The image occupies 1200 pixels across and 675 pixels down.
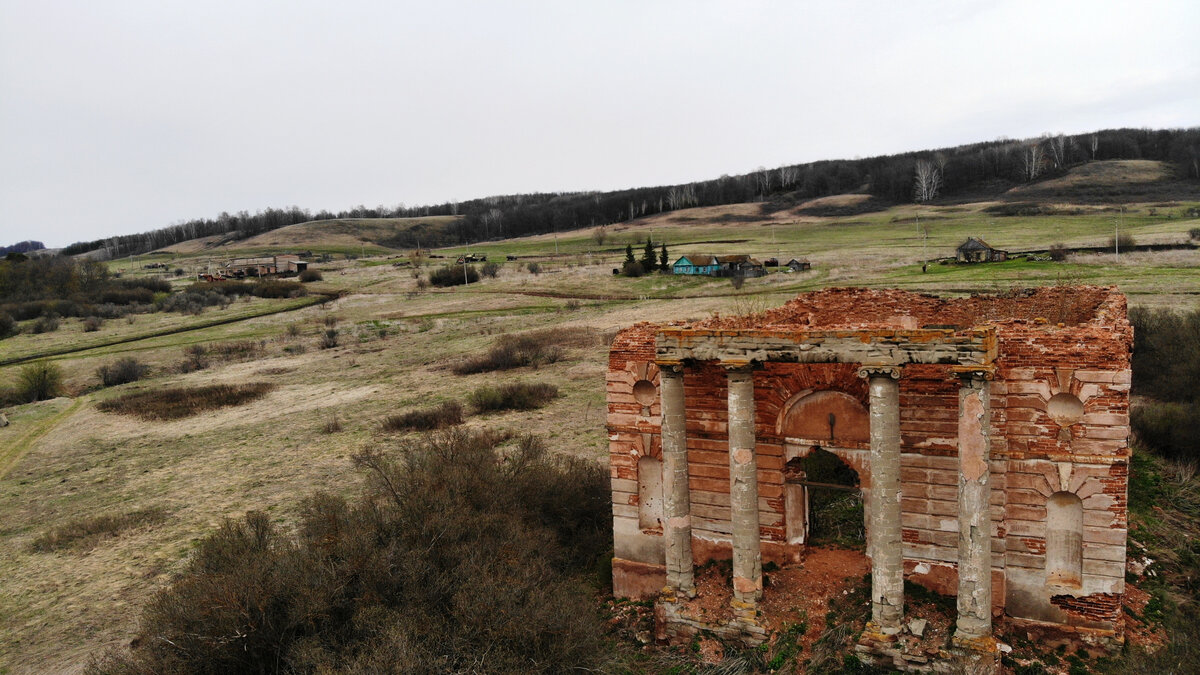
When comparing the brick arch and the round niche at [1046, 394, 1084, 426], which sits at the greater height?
the round niche at [1046, 394, 1084, 426]

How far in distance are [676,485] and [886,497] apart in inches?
150

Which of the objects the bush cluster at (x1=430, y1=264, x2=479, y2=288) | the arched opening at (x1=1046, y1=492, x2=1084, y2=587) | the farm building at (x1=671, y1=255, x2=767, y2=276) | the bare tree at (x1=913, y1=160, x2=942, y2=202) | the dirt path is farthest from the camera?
the bare tree at (x1=913, y1=160, x2=942, y2=202)

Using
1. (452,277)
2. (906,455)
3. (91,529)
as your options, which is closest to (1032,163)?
(452,277)

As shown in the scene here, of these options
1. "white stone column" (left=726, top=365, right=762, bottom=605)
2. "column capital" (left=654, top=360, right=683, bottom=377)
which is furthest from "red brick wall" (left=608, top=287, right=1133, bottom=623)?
"white stone column" (left=726, top=365, right=762, bottom=605)

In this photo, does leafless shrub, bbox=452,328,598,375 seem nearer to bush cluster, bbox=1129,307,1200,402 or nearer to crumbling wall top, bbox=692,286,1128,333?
crumbling wall top, bbox=692,286,1128,333

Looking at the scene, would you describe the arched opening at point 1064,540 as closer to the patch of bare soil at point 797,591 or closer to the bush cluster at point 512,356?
the patch of bare soil at point 797,591

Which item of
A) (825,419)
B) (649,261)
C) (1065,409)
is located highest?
(649,261)

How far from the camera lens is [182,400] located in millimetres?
37562

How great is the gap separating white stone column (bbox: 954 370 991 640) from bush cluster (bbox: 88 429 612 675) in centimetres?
617

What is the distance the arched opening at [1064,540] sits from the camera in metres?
11.5

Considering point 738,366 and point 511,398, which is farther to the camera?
point 511,398

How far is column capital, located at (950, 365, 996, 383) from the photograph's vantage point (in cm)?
1027

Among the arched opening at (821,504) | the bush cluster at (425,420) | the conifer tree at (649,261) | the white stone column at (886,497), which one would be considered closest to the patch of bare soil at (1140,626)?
the white stone column at (886,497)

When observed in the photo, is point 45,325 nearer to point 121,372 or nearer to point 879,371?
point 121,372
